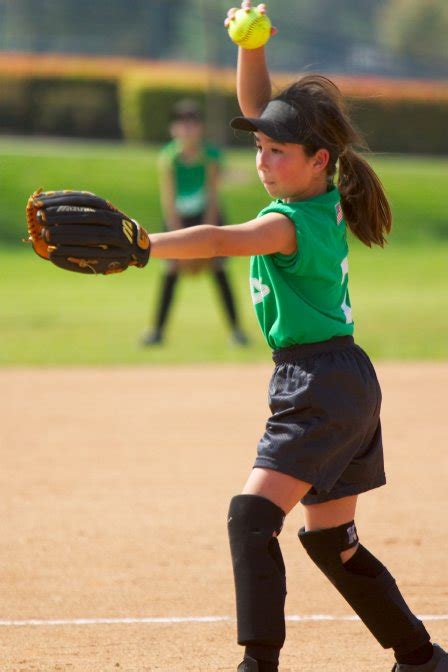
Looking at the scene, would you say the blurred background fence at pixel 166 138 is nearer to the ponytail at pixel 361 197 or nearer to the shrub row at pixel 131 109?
Answer: the shrub row at pixel 131 109

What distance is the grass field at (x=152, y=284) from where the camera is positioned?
40.3 feet

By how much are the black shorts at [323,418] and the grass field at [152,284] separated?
25.0 feet

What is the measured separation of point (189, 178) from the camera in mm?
→ 12469

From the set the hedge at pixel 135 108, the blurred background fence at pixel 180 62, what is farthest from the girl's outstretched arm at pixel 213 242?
the hedge at pixel 135 108

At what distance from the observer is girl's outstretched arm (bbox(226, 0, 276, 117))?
4137 mm

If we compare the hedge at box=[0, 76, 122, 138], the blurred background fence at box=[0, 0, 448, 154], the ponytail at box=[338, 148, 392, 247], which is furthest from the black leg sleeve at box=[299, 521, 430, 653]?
the hedge at box=[0, 76, 122, 138]

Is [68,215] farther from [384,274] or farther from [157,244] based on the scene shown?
[384,274]

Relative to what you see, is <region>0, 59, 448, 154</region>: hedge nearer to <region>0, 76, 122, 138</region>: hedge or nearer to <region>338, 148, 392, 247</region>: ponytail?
<region>0, 76, 122, 138</region>: hedge

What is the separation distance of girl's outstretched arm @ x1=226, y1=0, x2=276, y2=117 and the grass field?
23.8 ft

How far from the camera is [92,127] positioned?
33.2 meters

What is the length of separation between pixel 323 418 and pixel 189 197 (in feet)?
29.7

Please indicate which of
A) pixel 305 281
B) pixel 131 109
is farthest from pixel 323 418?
pixel 131 109

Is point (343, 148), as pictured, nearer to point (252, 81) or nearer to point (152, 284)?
point (252, 81)

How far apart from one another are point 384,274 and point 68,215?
17.9 metres
